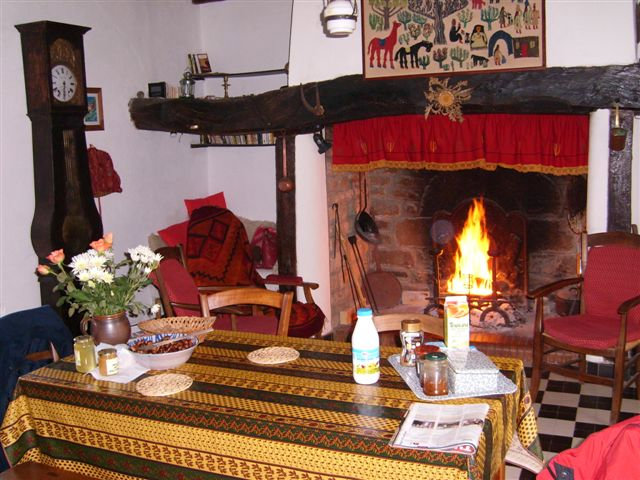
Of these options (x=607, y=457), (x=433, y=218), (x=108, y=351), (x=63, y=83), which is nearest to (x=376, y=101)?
(x=433, y=218)

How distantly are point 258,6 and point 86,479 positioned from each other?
14.5ft

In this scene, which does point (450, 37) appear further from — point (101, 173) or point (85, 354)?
point (85, 354)

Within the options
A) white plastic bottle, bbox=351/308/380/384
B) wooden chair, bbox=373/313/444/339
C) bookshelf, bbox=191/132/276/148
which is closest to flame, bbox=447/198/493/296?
bookshelf, bbox=191/132/276/148

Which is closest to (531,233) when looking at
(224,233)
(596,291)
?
(596,291)

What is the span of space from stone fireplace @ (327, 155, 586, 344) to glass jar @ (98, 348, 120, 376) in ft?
9.46

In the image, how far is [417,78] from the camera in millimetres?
4402

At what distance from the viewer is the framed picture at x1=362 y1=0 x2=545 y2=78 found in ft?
13.7

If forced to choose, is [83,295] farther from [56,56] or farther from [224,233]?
[224,233]

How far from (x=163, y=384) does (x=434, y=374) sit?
0.92 meters

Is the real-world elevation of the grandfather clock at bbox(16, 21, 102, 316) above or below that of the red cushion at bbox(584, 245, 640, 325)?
above

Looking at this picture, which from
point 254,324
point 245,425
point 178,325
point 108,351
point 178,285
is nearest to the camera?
point 245,425

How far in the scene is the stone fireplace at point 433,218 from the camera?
5199mm

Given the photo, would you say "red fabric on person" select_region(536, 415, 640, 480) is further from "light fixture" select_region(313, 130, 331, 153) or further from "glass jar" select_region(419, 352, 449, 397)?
"light fixture" select_region(313, 130, 331, 153)

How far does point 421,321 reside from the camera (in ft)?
9.31
